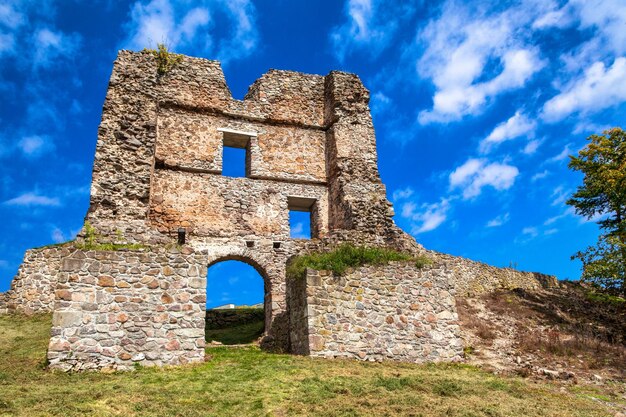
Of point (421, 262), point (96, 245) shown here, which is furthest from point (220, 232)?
point (421, 262)

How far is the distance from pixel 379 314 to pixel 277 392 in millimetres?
4529

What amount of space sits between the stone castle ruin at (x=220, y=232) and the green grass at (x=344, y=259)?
221 mm

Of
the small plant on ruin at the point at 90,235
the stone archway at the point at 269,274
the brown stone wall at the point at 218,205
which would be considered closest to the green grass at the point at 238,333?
the stone archway at the point at 269,274

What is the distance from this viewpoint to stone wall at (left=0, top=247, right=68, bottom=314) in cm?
1719

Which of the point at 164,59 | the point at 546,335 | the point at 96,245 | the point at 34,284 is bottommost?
the point at 546,335

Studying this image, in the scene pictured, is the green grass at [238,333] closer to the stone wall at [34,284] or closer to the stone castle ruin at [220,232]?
the stone castle ruin at [220,232]

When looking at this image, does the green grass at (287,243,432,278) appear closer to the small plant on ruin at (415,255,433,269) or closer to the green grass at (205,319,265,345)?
the small plant on ruin at (415,255,433,269)

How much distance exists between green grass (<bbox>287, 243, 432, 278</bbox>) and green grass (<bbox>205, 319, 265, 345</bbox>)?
15.3ft

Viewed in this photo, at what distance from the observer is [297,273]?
1164 cm

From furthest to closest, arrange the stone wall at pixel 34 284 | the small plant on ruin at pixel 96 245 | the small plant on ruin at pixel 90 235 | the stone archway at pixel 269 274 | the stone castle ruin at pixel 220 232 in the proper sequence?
the stone wall at pixel 34 284
the stone archway at pixel 269 274
the small plant on ruin at pixel 90 235
the small plant on ruin at pixel 96 245
the stone castle ruin at pixel 220 232

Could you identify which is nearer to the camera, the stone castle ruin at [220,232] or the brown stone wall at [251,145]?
the stone castle ruin at [220,232]

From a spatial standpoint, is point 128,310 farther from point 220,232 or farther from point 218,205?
point 218,205

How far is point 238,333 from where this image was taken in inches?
683

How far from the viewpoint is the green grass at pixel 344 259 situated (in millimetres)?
11469
